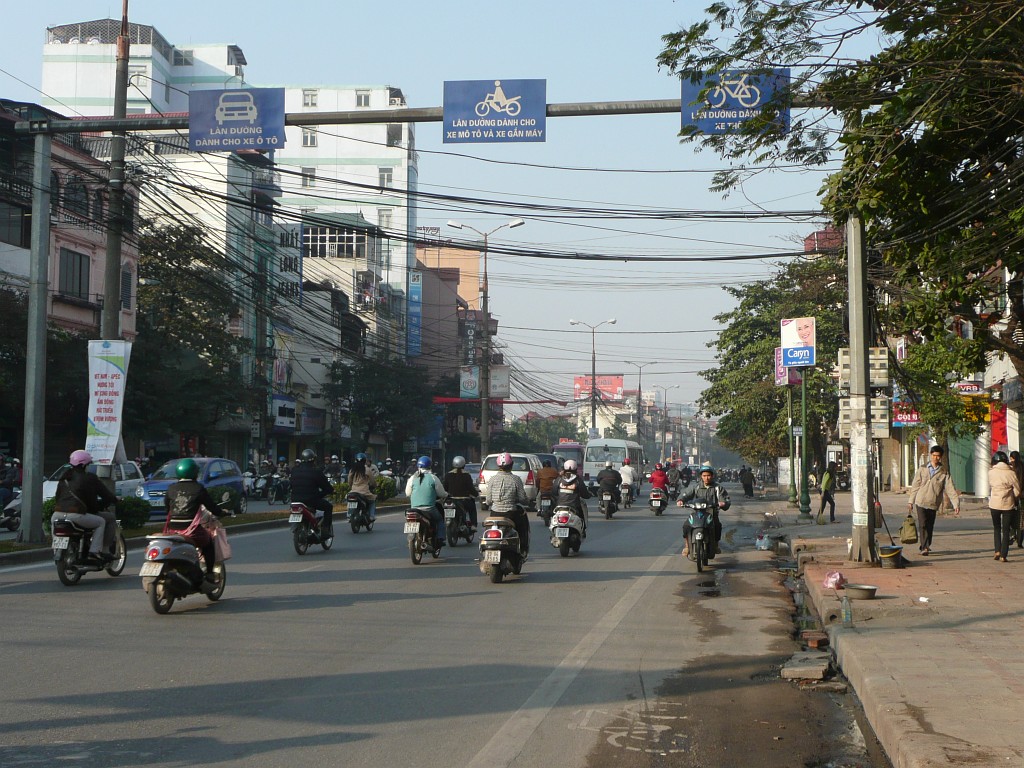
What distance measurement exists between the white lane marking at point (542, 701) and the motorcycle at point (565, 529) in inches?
219

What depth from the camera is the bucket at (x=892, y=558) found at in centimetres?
1569

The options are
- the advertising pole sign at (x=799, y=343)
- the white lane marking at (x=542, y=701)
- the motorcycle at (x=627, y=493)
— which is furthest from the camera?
the motorcycle at (x=627, y=493)

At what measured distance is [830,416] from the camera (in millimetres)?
52688

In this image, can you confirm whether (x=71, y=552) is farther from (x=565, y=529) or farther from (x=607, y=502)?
(x=607, y=502)

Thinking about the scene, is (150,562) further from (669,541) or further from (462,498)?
(669,541)

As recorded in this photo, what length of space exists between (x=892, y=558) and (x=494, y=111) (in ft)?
27.3

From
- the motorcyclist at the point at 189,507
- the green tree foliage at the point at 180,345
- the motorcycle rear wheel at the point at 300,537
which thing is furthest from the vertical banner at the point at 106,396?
the green tree foliage at the point at 180,345

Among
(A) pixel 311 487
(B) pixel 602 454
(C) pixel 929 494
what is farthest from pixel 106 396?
(B) pixel 602 454

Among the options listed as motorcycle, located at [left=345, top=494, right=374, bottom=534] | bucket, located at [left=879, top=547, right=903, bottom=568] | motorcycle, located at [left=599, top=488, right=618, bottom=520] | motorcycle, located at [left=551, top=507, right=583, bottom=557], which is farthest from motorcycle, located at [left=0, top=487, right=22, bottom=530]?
bucket, located at [left=879, top=547, right=903, bottom=568]

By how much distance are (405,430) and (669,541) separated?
46.2 meters

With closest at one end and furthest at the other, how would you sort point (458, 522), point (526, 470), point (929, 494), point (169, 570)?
point (169, 570)
point (929, 494)
point (458, 522)
point (526, 470)

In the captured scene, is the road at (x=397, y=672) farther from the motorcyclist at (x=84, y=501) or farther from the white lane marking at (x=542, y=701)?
the motorcyclist at (x=84, y=501)

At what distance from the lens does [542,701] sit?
24.0 ft

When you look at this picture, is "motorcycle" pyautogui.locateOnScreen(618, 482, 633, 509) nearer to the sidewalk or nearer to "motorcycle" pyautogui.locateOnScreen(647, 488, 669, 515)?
"motorcycle" pyautogui.locateOnScreen(647, 488, 669, 515)
